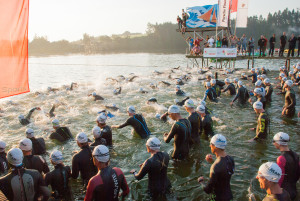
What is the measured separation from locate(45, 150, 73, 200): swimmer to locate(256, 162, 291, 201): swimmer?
Answer: 11.3 ft

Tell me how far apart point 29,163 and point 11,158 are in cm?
118

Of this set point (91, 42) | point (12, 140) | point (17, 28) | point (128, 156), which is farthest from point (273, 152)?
point (91, 42)

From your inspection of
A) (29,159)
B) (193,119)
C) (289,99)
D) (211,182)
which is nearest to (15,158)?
(29,159)

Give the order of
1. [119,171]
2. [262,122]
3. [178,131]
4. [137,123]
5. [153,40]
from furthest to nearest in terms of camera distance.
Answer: [153,40]
[137,123]
[262,122]
[178,131]
[119,171]

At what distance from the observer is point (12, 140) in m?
9.32

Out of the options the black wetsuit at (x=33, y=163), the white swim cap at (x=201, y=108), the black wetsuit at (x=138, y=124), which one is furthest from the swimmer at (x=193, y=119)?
the black wetsuit at (x=33, y=163)

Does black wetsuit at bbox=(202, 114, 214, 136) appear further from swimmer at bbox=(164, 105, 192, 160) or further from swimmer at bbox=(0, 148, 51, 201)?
swimmer at bbox=(0, 148, 51, 201)

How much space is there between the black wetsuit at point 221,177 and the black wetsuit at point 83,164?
2.40 metres

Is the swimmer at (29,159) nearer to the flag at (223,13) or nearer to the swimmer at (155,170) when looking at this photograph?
the swimmer at (155,170)

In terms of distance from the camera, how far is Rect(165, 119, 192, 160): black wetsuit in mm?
5273

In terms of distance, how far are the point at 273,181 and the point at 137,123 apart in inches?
203

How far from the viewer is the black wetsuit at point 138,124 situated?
7.48 m

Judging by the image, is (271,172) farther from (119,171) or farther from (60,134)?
(60,134)

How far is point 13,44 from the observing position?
318 cm
